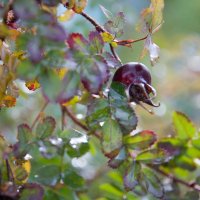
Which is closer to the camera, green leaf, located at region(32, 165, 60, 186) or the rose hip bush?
the rose hip bush

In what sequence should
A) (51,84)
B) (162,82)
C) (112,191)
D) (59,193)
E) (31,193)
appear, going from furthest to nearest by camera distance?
(162,82)
(112,191)
(59,193)
(31,193)
(51,84)

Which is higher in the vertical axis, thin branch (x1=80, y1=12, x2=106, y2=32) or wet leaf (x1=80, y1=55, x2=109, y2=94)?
wet leaf (x1=80, y1=55, x2=109, y2=94)

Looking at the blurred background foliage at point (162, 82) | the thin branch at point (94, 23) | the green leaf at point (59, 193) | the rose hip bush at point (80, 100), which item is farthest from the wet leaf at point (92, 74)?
the blurred background foliage at point (162, 82)

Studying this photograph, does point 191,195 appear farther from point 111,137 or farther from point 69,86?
point 69,86

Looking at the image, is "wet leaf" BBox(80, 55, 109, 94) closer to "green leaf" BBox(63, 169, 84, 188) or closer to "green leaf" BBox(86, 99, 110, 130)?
"green leaf" BBox(86, 99, 110, 130)

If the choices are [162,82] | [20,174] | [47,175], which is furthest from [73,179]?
[162,82]

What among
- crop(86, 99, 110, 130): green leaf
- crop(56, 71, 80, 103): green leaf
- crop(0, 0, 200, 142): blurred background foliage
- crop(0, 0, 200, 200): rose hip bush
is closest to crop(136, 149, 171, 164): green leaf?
crop(0, 0, 200, 200): rose hip bush
